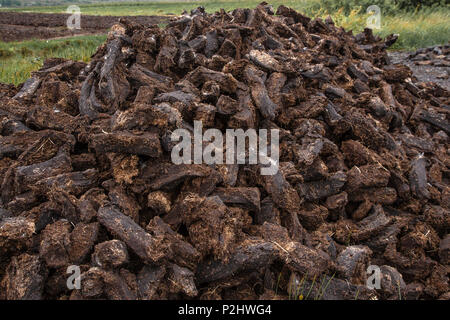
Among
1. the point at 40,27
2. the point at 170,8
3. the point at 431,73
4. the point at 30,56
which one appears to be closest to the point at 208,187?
the point at 431,73

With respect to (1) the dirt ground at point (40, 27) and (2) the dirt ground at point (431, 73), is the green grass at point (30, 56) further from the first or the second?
(1) the dirt ground at point (40, 27)

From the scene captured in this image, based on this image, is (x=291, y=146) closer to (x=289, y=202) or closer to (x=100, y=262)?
(x=289, y=202)

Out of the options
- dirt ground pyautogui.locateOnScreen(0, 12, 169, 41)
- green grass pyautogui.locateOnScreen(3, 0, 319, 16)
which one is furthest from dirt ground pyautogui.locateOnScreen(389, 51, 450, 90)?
dirt ground pyautogui.locateOnScreen(0, 12, 169, 41)

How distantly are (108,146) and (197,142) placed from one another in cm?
62

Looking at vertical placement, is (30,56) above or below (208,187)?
above

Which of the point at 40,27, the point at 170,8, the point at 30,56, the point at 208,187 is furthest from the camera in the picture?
the point at 170,8

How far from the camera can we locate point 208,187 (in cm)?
240

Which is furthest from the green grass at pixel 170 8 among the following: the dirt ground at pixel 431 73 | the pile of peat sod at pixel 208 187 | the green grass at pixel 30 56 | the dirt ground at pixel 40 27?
the pile of peat sod at pixel 208 187

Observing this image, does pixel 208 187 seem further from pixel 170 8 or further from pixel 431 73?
pixel 170 8

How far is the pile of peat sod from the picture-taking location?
6.70 ft

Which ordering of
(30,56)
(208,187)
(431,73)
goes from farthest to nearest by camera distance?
(30,56), (431,73), (208,187)

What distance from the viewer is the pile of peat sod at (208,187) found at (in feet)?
6.70

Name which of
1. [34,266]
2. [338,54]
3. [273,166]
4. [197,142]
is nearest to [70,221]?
[34,266]

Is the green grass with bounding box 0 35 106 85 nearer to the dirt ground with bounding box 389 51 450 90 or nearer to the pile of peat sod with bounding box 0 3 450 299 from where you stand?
the pile of peat sod with bounding box 0 3 450 299
